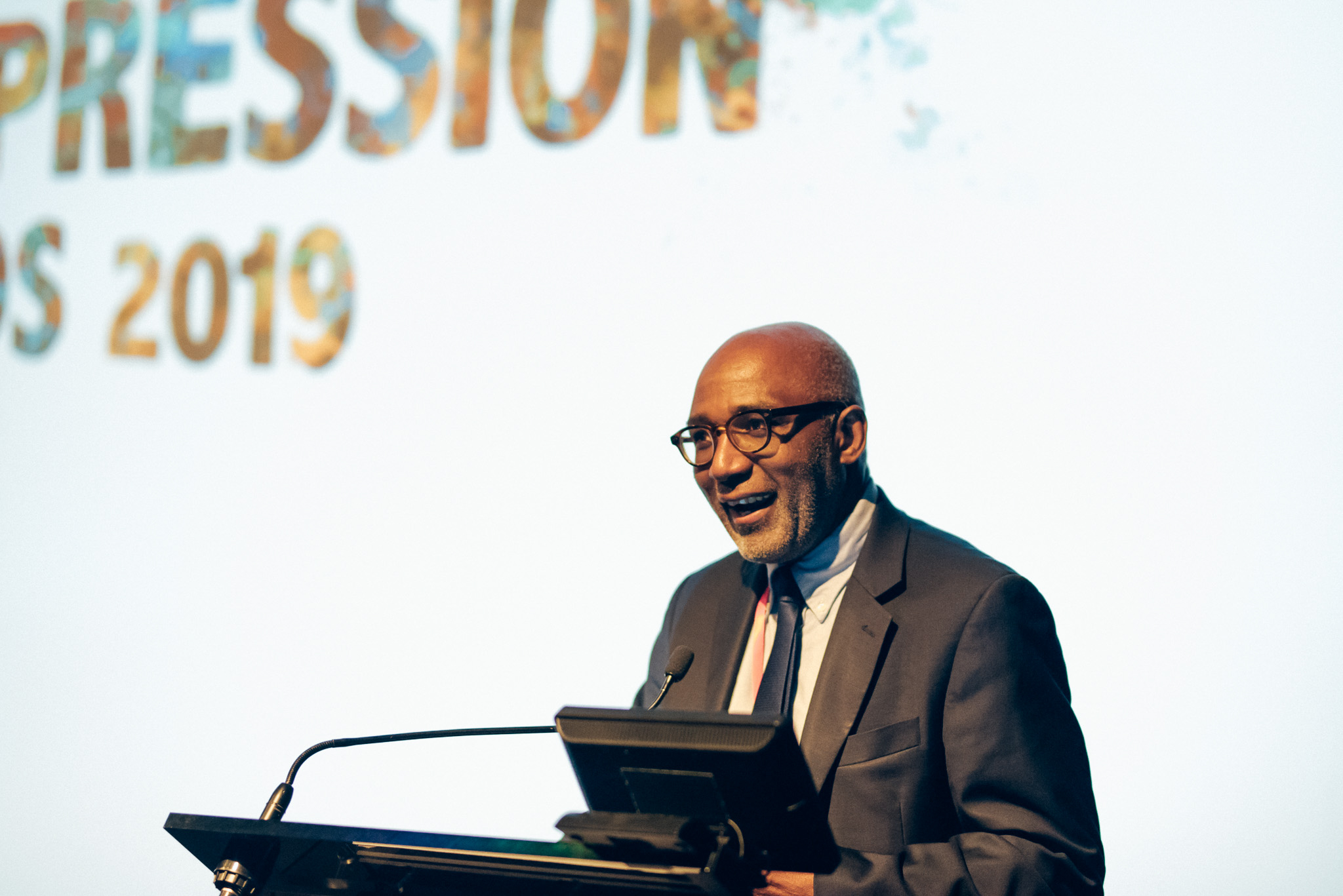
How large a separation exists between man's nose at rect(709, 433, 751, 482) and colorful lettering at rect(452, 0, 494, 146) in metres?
1.47

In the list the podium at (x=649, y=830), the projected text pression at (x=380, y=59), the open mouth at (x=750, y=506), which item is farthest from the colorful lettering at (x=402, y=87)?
the podium at (x=649, y=830)

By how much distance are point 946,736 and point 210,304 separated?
2.40 metres

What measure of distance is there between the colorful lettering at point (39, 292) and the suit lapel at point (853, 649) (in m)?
2.60

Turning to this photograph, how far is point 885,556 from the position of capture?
1831 mm

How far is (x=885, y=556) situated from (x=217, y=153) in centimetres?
234

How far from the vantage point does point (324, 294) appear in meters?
3.06

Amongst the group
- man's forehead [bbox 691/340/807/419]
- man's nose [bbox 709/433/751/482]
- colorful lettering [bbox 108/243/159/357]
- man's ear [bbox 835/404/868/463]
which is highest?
colorful lettering [bbox 108/243/159/357]

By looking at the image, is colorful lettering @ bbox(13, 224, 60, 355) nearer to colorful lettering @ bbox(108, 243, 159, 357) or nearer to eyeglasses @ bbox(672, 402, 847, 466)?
colorful lettering @ bbox(108, 243, 159, 357)

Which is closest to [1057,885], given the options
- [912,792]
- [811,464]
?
[912,792]

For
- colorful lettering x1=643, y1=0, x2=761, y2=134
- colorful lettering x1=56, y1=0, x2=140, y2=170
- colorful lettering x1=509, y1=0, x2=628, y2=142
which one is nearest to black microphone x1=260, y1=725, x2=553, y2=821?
colorful lettering x1=643, y1=0, x2=761, y2=134

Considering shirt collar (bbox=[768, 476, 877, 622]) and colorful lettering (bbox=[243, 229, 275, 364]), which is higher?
colorful lettering (bbox=[243, 229, 275, 364])

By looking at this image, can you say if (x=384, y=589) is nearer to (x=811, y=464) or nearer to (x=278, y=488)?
(x=278, y=488)

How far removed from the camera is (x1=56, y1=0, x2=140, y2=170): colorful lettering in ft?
10.9

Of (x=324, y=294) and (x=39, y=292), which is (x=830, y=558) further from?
(x=39, y=292)
